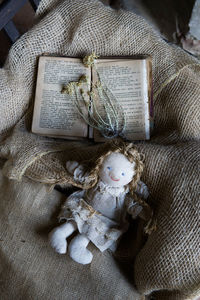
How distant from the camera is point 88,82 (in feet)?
3.22

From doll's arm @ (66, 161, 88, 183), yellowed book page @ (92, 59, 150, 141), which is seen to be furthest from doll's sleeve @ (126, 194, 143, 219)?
yellowed book page @ (92, 59, 150, 141)

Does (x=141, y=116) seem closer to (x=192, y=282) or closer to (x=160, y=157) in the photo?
(x=160, y=157)

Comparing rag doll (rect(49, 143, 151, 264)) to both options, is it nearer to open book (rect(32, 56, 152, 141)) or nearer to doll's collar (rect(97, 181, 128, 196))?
doll's collar (rect(97, 181, 128, 196))

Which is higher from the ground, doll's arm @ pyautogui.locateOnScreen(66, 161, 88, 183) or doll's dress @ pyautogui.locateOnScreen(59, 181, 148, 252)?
doll's arm @ pyautogui.locateOnScreen(66, 161, 88, 183)

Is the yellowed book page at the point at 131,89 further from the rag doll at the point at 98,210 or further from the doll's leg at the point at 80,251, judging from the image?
the doll's leg at the point at 80,251

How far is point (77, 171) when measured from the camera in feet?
2.57

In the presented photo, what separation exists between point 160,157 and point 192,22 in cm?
80

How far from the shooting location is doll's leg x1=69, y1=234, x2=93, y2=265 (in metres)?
0.76

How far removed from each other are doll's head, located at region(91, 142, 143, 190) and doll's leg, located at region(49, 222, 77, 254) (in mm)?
177

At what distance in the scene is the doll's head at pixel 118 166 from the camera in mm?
696

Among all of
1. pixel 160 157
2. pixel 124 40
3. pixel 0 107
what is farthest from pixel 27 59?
pixel 160 157

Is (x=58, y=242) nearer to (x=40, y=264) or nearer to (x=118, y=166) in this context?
(x=40, y=264)

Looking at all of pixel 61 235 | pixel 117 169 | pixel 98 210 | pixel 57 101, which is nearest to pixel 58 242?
pixel 61 235

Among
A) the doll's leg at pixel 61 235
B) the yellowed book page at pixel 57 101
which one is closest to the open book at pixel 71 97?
the yellowed book page at pixel 57 101
